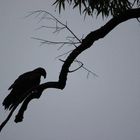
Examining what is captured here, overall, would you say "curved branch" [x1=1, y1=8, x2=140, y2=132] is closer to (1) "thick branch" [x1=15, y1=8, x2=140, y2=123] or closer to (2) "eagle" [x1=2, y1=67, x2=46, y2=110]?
(1) "thick branch" [x1=15, y1=8, x2=140, y2=123]

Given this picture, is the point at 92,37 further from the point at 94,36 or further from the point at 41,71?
the point at 41,71

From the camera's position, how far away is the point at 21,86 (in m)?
4.16

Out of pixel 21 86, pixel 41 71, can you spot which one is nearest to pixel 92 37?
pixel 21 86

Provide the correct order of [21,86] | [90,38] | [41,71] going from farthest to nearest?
[41,71] < [21,86] < [90,38]

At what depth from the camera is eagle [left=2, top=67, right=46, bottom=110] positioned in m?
3.87

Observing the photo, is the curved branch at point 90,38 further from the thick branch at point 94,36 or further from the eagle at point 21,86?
the eagle at point 21,86

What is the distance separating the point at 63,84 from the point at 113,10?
7.99 ft

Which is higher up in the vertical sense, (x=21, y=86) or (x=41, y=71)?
(x=41, y=71)

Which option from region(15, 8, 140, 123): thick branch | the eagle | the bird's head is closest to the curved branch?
region(15, 8, 140, 123): thick branch

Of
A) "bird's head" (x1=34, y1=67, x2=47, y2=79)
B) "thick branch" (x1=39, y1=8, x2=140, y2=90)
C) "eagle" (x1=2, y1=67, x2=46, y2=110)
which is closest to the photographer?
"thick branch" (x1=39, y1=8, x2=140, y2=90)

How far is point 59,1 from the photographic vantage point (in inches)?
161

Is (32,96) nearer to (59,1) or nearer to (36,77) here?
(59,1)

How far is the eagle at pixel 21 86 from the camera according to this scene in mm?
3871

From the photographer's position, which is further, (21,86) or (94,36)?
(21,86)
